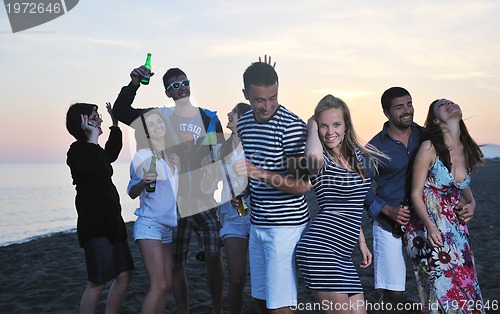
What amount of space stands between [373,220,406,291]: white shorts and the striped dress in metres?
1.23

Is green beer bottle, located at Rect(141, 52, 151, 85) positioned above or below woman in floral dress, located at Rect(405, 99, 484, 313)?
above

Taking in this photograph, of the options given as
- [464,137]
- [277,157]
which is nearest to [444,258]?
[464,137]

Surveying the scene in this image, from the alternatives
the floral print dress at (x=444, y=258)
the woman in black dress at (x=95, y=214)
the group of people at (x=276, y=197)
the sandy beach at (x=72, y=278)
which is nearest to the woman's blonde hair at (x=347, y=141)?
the group of people at (x=276, y=197)

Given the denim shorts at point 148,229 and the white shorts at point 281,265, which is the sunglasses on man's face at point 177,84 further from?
the white shorts at point 281,265

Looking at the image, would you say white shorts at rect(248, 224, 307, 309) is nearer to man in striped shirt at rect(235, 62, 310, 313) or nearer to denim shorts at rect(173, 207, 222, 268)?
man in striped shirt at rect(235, 62, 310, 313)

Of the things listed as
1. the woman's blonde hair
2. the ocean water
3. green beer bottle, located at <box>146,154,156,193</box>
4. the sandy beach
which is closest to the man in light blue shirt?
the woman's blonde hair

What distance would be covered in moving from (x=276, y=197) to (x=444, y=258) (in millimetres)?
1761

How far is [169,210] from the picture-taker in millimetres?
5340

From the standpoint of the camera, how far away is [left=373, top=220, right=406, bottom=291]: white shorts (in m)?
5.43

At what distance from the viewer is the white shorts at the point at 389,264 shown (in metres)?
5.43

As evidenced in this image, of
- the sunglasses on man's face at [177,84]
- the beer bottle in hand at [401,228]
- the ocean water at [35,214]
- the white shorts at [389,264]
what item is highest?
the sunglasses on man's face at [177,84]

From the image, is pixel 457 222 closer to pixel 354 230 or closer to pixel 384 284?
pixel 384 284

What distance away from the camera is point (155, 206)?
527cm

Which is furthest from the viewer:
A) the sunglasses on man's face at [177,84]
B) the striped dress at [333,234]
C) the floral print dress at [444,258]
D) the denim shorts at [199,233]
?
the sunglasses on man's face at [177,84]
